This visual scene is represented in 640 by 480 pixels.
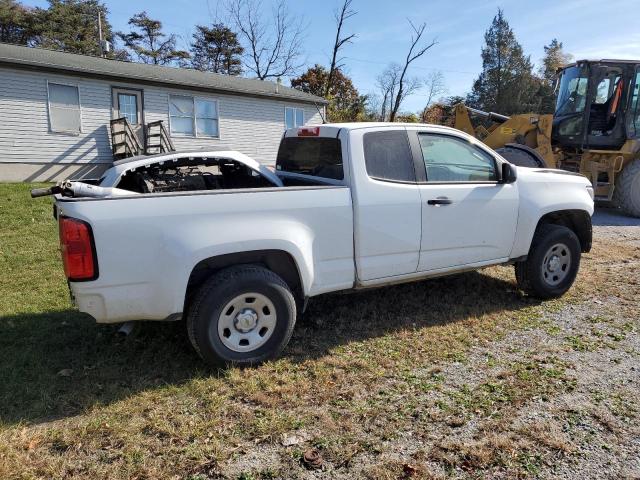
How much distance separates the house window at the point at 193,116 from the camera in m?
16.9

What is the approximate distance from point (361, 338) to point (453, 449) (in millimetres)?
1621

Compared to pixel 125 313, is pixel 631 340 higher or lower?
lower

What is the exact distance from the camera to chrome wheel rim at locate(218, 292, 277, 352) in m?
3.60

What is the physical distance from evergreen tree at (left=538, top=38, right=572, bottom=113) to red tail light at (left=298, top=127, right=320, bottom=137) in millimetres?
49487

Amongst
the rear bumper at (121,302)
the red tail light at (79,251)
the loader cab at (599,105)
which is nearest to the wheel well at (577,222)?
the rear bumper at (121,302)

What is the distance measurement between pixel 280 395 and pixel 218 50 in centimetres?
4145

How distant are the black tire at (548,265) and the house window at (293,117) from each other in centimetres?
1568

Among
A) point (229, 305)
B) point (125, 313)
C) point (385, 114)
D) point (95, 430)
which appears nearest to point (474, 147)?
point (229, 305)

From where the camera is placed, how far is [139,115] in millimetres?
16047

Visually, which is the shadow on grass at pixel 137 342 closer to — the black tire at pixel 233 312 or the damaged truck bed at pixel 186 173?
the black tire at pixel 233 312

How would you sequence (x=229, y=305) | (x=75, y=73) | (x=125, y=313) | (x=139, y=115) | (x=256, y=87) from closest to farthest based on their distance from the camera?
(x=125, y=313) → (x=229, y=305) → (x=75, y=73) → (x=139, y=115) → (x=256, y=87)

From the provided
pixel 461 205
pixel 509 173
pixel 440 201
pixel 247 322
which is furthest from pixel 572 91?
pixel 247 322

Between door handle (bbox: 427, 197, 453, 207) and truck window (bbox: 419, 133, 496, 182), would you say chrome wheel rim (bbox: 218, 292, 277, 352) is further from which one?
truck window (bbox: 419, 133, 496, 182)

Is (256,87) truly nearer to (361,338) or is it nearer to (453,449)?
(361,338)
